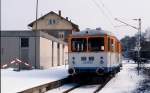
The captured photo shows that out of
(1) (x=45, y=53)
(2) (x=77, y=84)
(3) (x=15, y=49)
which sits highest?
(3) (x=15, y=49)

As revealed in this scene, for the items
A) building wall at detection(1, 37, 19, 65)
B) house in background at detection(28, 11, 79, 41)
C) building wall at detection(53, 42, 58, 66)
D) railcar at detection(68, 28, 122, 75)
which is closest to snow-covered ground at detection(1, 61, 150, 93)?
railcar at detection(68, 28, 122, 75)

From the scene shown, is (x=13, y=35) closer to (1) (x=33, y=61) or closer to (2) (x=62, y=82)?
(1) (x=33, y=61)

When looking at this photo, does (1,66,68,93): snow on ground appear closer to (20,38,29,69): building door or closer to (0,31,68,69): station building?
(0,31,68,69): station building

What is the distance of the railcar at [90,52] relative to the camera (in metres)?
23.5

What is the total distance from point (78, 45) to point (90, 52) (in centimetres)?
87

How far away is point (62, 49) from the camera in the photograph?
2389 inches

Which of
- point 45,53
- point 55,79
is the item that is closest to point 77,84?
point 55,79

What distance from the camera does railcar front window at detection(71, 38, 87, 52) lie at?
2398cm

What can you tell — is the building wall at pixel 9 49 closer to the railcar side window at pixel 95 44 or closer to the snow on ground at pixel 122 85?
the snow on ground at pixel 122 85

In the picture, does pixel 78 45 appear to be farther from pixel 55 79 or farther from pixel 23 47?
pixel 23 47

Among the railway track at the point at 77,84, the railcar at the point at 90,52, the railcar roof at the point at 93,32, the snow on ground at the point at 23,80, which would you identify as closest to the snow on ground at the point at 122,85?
the railway track at the point at 77,84

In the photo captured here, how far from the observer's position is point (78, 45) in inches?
952

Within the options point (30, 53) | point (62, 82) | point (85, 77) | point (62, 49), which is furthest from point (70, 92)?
point (62, 49)

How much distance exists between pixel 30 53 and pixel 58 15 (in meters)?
43.3
